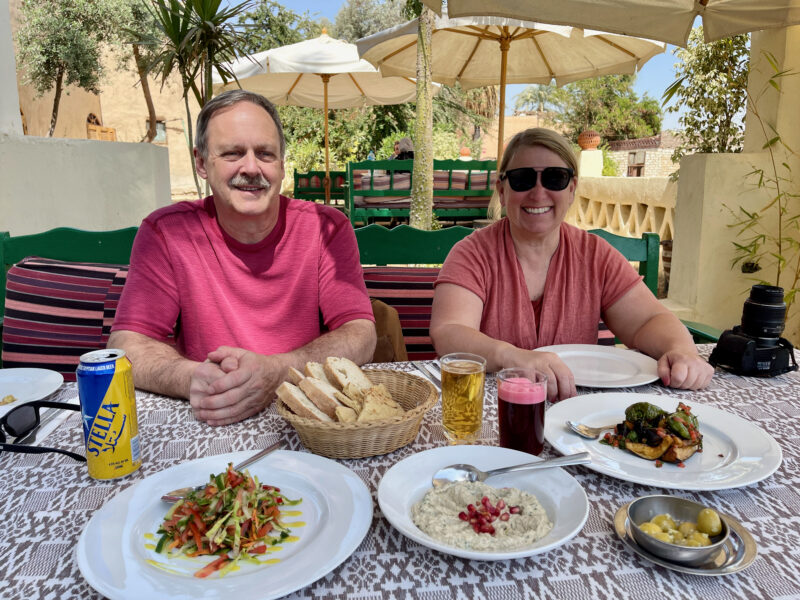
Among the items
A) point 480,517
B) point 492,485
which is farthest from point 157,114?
point 480,517

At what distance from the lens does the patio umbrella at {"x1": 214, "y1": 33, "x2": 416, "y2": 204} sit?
8609 millimetres

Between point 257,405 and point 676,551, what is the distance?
1.04 m

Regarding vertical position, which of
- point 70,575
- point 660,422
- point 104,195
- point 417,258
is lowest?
point 70,575

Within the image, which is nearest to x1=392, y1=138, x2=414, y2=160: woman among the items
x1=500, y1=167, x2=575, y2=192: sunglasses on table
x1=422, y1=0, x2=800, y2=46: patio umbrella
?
x1=422, y1=0, x2=800, y2=46: patio umbrella

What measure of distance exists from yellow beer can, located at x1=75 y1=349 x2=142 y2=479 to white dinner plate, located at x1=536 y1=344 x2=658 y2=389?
→ 119 cm

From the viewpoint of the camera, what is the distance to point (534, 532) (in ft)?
2.89

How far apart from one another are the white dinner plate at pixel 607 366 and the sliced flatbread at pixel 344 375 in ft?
2.11

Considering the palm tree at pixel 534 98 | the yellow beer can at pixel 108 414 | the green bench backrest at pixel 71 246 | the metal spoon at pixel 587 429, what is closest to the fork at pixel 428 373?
the metal spoon at pixel 587 429

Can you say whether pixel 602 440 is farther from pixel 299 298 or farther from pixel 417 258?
pixel 417 258

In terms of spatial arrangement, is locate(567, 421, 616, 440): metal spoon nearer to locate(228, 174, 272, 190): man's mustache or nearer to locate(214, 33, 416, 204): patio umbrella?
locate(228, 174, 272, 190): man's mustache

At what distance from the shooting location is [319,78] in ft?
35.4

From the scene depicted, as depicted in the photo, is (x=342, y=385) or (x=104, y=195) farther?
(x=104, y=195)

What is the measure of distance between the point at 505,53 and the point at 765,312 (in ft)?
17.9

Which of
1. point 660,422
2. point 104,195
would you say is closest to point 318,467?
point 660,422
